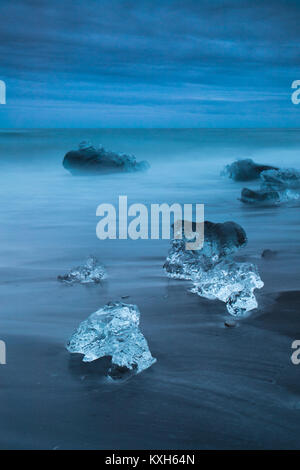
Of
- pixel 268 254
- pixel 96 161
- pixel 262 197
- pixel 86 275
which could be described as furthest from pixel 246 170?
pixel 86 275

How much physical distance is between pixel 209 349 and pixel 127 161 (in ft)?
30.5

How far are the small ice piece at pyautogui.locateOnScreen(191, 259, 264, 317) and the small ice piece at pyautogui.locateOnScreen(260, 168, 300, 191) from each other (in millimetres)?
4252

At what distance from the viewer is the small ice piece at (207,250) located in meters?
3.50

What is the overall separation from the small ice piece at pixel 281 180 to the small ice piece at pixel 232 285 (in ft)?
14.0

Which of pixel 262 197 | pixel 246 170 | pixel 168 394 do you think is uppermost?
pixel 246 170

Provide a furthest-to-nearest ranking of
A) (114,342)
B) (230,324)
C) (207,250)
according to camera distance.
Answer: (207,250) < (230,324) < (114,342)

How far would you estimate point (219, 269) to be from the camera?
10.3 ft

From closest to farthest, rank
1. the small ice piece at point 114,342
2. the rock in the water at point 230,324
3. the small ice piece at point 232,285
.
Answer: the small ice piece at point 114,342 → the rock in the water at point 230,324 → the small ice piece at point 232,285

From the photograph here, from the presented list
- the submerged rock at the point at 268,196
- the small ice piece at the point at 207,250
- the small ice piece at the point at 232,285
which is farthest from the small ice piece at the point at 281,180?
the small ice piece at the point at 232,285

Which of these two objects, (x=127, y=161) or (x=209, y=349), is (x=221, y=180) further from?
(x=209, y=349)

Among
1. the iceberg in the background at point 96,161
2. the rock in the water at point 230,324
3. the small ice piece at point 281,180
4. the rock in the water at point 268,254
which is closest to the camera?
the rock in the water at point 230,324

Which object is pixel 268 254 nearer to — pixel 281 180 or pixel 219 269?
pixel 219 269

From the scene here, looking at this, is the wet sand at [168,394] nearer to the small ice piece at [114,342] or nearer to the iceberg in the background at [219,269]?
the small ice piece at [114,342]

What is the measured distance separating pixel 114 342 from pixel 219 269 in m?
1.11
